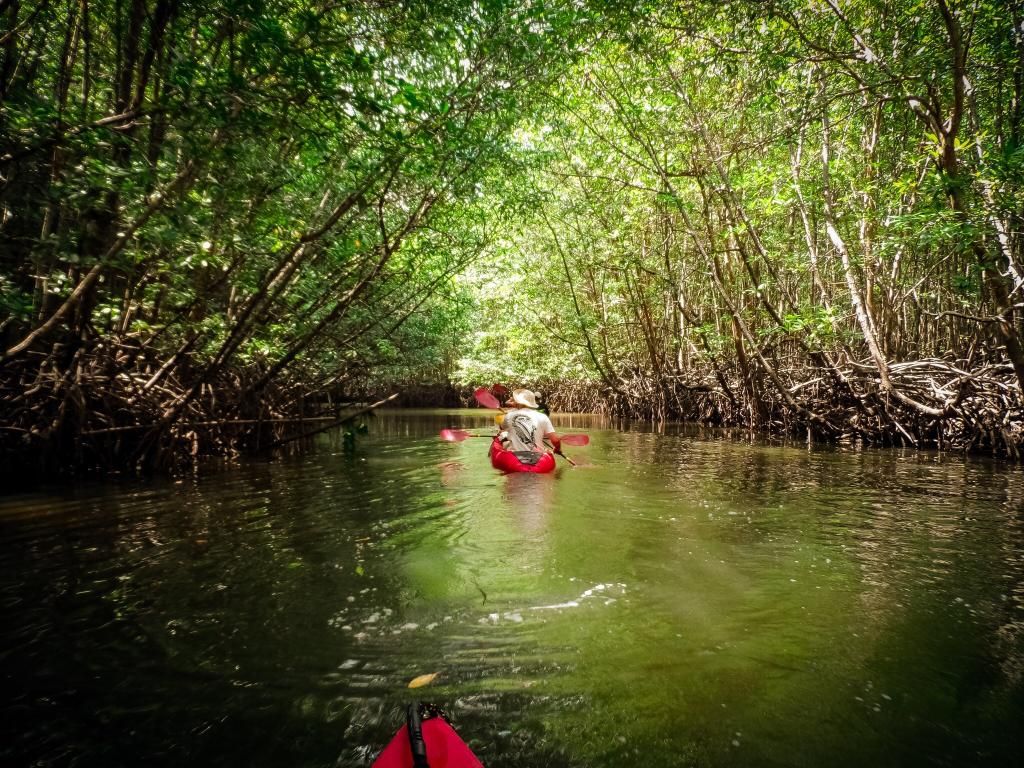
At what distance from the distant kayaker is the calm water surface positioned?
217 centimetres

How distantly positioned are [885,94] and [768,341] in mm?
6710

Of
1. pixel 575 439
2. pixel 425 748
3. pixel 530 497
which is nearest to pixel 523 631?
pixel 425 748

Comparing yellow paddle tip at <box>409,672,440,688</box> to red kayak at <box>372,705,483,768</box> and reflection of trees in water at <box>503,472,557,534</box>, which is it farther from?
reflection of trees in water at <box>503,472,557,534</box>

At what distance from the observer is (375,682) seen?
84.8 inches

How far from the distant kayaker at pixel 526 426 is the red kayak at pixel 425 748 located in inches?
247

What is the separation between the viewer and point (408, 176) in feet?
23.9

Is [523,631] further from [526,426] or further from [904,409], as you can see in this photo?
[904,409]

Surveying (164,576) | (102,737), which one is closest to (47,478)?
(164,576)

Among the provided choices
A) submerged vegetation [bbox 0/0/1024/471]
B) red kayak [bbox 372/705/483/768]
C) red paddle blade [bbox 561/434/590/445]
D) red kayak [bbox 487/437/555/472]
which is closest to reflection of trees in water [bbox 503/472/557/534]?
red kayak [bbox 487/437/555/472]

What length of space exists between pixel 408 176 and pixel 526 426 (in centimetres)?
416

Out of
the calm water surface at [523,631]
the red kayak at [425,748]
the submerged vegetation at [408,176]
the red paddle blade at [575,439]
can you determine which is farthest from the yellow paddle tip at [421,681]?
the red paddle blade at [575,439]

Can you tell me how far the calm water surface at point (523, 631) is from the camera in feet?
5.92

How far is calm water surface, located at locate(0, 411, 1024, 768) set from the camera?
180 cm

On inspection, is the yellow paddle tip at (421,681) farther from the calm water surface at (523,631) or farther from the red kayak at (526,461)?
the red kayak at (526,461)
